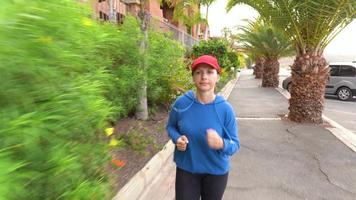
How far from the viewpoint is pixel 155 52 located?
8000 millimetres

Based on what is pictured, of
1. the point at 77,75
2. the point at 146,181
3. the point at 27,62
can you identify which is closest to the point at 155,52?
the point at 146,181

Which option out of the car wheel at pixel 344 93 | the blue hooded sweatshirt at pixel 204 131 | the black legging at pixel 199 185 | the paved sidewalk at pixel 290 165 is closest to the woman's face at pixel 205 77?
the blue hooded sweatshirt at pixel 204 131

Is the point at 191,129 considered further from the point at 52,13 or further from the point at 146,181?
the point at 146,181

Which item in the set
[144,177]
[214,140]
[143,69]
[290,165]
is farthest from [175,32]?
[214,140]

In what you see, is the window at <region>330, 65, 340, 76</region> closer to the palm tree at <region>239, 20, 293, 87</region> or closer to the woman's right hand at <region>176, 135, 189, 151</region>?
the palm tree at <region>239, 20, 293, 87</region>

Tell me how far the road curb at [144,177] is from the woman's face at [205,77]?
5.37ft

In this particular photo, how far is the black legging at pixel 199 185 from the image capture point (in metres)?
3.12

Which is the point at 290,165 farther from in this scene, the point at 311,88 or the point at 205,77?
the point at 311,88

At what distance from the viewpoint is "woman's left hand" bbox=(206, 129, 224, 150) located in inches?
109

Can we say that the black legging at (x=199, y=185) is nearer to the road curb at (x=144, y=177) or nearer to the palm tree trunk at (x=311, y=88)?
the road curb at (x=144, y=177)

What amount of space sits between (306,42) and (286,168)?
219 inches

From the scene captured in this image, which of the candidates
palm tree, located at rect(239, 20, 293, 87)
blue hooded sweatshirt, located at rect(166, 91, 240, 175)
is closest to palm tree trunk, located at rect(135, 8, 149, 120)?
blue hooded sweatshirt, located at rect(166, 91, 240, 175)

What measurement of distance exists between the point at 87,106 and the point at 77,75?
0.20 metres

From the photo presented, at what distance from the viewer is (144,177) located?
4906mm
